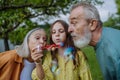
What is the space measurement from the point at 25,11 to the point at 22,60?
4.71 metres

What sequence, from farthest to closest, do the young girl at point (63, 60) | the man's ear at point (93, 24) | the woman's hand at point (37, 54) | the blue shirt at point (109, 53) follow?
the young girl at point (63, 60) → the woman's hand at point (37, 54) → the man's ear at point (93, 24) → the blue shirt at point (109, 53)

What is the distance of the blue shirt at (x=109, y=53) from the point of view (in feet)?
12.0

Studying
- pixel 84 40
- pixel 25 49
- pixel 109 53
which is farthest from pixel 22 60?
pixel 109 53

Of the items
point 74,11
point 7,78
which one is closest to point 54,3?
point 7,78

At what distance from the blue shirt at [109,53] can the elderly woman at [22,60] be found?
1.12m

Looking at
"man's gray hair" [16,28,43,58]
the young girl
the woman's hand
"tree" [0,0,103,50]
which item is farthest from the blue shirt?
"tree" [0,0,103,50]

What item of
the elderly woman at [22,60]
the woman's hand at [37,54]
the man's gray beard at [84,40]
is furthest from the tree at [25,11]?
the man's gray beard at [84,40]

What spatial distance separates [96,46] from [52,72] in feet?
3.55

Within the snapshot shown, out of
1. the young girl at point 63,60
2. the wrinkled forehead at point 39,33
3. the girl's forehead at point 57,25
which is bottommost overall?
the young girl at point 63,60

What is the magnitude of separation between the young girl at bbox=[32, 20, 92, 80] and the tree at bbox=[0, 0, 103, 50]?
3.57m

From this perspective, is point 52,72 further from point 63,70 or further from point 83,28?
point 83,28

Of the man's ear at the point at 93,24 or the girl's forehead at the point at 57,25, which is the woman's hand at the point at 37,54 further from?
the man's ear at the point at 93,24

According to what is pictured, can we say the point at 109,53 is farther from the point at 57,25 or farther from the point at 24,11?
the point at 24,11

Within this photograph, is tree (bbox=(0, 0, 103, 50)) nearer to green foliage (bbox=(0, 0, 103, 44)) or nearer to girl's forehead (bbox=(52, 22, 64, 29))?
green foliage (bbox=(0, 0, 103, 44))
